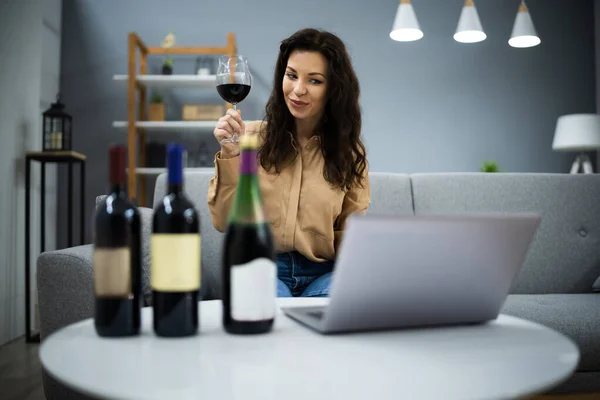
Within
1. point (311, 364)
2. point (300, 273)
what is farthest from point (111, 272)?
point (300, 273)

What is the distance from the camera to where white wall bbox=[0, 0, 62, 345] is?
3.07 m

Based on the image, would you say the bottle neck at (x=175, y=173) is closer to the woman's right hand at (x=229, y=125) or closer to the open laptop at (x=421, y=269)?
the open laptop at (x=421, y=269)

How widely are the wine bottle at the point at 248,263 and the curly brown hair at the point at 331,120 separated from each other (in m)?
0.90

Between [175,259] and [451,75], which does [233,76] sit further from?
[451,75]

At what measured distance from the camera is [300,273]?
5.20 feet

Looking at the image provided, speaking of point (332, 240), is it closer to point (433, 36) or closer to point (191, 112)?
point (191, 112)

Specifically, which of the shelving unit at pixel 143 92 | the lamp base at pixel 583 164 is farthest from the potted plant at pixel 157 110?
the lamp base at pixel 583 164

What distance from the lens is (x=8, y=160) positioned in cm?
314

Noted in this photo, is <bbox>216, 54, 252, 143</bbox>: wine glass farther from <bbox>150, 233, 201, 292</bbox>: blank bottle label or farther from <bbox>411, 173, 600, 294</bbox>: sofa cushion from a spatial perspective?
<bbox>411, 173, 600, 294</bbox>: sofa cushion

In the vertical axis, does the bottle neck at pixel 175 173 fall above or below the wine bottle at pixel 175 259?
above

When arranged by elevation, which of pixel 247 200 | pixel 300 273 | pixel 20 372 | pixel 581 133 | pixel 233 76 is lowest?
pixel 20 372

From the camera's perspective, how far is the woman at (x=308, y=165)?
5.16 ft

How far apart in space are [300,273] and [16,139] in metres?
2.39

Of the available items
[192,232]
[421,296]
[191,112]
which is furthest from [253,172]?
[191,112]
